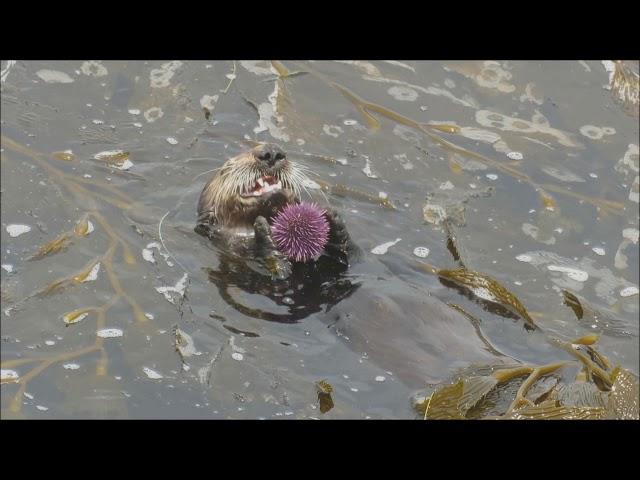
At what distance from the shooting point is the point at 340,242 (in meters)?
5.25

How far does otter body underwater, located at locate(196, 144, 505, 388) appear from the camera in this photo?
457 cm

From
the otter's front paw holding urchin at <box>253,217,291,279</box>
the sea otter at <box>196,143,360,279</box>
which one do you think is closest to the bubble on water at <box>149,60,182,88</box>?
the sea otter at <box>196,143,360,279</box>

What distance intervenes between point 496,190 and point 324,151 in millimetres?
1295

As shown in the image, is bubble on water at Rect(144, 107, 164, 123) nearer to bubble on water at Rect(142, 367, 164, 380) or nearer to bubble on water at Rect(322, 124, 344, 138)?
bubble on water at Rect(322, 124, 344, 138)

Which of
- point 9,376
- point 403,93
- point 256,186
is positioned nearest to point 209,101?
point 403,93

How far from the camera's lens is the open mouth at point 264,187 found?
5422 mm

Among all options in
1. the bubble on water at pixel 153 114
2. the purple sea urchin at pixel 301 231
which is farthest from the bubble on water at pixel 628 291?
the bubble on water at pixel 153 114

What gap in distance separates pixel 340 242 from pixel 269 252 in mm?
433

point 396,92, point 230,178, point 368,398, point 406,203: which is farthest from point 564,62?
point 368,398

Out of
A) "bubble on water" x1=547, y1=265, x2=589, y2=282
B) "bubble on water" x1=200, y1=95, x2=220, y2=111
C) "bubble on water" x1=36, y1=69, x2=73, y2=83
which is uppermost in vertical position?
"bubble on water" x1=36, y1=69, x2=73, y2=83

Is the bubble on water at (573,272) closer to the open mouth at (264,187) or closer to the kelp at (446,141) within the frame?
the kelp at (446,141)

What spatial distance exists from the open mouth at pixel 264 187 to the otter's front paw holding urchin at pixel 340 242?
450mm

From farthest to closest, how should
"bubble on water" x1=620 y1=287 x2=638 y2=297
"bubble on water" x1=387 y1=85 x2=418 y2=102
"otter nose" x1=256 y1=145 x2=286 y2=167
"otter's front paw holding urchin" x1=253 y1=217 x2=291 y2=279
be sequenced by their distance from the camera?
1. "bubble on water" x1=387 y1=85 x2=418 y2=102
2. "bubble on water" x1=620 y1=287 x2=638 y2=297
3. "otter nose" x1=256 y1=145 x2=286 y2=167
4. "otter's front paw holding urchin" x1=253 y1=217 x2=291 y2=279

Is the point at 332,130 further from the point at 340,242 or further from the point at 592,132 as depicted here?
the point at 592,132
